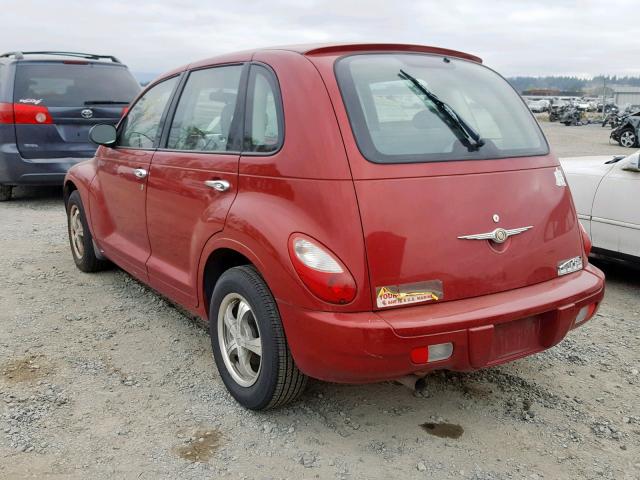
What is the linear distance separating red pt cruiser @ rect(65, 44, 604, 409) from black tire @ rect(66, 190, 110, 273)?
1972 millimetres

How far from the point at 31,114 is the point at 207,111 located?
5040 millimetres

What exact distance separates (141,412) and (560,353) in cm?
249

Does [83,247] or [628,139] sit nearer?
[83,247]

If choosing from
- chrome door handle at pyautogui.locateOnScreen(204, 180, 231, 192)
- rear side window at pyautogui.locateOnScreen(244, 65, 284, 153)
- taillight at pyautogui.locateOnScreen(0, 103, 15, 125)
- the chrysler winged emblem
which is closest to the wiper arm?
the chrysler winged emblem

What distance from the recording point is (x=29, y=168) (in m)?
7.78

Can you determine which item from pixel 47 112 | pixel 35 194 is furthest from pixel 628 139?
pixel 47 112

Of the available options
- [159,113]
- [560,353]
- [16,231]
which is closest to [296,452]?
[560,353]

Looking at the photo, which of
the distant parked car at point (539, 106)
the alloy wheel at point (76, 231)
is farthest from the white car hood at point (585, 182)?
the distant parked car at point (539, 106)

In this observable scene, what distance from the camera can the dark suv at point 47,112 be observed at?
766cm

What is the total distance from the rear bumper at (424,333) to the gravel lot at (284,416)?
0.42 m

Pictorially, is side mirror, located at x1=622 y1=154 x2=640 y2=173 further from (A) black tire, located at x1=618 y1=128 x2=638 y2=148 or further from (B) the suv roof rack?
(A) black tire, located at x1=618 y1=128 x2=638 y2=148

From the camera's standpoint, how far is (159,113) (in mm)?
4059

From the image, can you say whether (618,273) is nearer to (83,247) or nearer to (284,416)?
(284,416)

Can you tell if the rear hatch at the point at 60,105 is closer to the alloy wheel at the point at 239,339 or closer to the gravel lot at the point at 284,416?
the gravel lot at the point at 284,416
